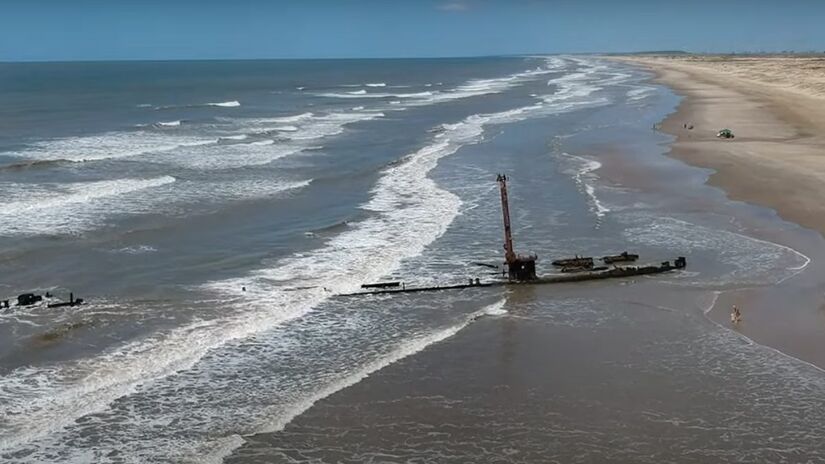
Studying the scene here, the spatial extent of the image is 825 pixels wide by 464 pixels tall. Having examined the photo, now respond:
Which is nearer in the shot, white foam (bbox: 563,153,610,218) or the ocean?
the ocean

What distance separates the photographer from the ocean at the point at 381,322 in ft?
36.7

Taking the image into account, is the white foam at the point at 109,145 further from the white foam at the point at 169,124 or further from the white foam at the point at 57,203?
the white foam at the point at 57,203

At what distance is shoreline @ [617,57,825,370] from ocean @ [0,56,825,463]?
0.59 metres

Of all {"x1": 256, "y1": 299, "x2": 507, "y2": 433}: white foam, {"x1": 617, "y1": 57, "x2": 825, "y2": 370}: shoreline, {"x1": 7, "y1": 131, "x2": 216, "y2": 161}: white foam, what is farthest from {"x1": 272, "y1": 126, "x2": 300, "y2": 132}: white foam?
{"x1": 256, "y1": 299, "x2": 507, "y2": 433}: white foam

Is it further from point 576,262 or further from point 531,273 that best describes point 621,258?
point 531,273

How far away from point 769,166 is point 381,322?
73.6 feet

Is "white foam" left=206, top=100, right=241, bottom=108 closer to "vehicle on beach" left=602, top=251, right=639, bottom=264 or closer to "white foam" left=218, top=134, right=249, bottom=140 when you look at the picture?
"white foam" left=218, top=134, right=249, bottom=140

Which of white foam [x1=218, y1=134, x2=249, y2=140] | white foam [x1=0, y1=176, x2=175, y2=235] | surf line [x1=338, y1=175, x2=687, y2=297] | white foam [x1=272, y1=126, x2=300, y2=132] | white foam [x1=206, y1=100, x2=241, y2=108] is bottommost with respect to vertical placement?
surf line [x1=338, y1=175, x2=687, y2=297]

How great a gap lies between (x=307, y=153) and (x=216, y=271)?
876 inches

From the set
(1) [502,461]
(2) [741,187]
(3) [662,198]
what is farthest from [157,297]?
(2) [741,187]

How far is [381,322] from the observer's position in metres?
16.1

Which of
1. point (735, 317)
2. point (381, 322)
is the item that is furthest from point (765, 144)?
point (381, 322)

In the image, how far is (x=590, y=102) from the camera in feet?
236

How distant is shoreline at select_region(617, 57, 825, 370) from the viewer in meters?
15.2
